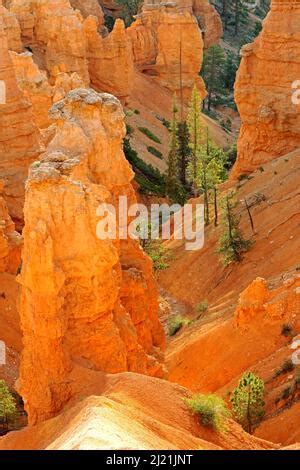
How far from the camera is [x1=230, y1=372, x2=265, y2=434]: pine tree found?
1722 centimetres

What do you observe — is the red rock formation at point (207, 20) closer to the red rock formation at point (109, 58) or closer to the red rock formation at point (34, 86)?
the red rock formation at point (109, 58)

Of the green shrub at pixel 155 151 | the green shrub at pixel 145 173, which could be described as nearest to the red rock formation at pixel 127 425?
the green shrub at pixel 145 173

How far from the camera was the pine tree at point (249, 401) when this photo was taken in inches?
678

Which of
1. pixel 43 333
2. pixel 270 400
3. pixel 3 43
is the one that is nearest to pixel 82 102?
pixel 43 333

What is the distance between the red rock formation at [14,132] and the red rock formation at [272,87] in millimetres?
12298

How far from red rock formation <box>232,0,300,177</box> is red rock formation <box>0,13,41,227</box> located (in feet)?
40.3

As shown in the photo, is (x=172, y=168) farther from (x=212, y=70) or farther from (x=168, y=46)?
(x=212, y=70)

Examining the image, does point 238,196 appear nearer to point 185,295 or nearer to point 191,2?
point 185,295

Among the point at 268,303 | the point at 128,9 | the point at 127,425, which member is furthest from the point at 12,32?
the point at 127,425

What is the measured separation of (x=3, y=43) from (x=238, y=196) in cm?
1350

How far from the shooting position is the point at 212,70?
67.7m

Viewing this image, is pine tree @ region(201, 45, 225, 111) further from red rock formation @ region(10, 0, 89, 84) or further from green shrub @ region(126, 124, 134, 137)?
red rock formation @ region(10, 0, 89, 84)

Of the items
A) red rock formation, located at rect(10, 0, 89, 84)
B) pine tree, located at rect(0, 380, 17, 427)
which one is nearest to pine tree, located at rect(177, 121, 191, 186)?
red rock formation, located at rect(10, 0, 89, 84)

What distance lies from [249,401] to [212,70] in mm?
54486
